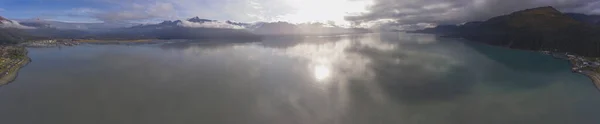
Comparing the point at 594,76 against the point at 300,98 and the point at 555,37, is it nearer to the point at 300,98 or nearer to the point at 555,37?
the point at 300,98

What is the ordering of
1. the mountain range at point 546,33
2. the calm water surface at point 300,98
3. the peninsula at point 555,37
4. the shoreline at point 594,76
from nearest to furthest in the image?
the calm water surface at point 300,98 → the shoreline at point 594,76 → the peninsula at point 555,37 → the mountain range at point 546,33

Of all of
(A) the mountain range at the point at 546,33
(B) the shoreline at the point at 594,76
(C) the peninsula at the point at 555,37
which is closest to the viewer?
(B) the shoreline at the point at 594,76

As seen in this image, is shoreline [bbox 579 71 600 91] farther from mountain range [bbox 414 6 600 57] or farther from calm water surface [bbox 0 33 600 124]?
mountain range [bbox 414 6 600 57]

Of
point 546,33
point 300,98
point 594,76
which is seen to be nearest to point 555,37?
point 546,33

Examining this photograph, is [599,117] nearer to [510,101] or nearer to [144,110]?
[510,101]

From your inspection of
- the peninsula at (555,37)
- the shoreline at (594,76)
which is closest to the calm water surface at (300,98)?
the shoreline at (594,76)

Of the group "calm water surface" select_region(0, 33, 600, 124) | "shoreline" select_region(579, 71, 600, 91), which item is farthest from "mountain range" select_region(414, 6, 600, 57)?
"calm water surface" select_region(0, 33, 600, 124)

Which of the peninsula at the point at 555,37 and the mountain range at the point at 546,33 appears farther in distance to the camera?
the mountain range at the point at 546,33

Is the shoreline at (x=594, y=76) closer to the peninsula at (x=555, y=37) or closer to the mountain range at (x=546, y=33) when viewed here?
the peninsula at (x=555, y=37)
